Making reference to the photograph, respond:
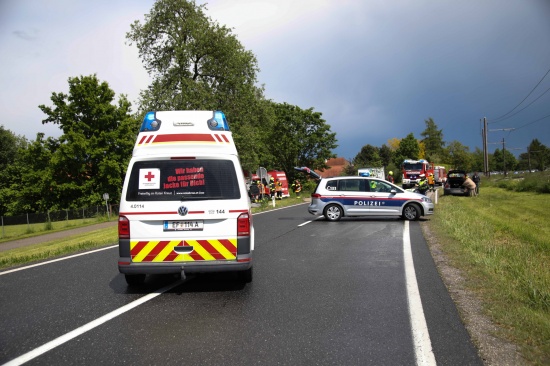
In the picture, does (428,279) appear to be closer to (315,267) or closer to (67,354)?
(315,267)

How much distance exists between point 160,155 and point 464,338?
4216 millimetres

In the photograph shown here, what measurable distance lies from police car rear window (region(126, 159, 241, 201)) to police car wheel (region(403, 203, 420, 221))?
461 inches

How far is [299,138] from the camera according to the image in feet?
215

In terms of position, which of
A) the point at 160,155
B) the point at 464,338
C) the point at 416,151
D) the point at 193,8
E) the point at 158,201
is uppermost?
the point at 193,8

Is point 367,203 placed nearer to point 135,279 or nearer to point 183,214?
point 135,279

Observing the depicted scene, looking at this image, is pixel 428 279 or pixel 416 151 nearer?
pixel 428 279

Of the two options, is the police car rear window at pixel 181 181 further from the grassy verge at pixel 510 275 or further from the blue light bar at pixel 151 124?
the grassy verge at pixel 510 275

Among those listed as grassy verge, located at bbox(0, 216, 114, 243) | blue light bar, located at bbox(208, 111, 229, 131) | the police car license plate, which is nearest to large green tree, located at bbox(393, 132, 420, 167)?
grassy verge, located at bbox(0, 216, 114, 243)

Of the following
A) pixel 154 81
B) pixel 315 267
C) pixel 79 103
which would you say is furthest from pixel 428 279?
pixel 79 103

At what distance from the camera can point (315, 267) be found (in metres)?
7.97

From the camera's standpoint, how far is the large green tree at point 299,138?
6500 cm

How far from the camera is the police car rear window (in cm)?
604

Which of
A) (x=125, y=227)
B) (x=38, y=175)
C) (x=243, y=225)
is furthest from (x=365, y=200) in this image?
(x=38, y=175)

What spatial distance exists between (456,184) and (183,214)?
3154 cm
